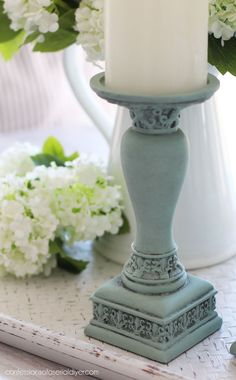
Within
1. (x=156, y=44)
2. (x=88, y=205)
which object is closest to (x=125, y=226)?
(x=88, y=205)

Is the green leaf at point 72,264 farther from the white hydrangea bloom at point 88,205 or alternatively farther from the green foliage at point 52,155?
the green foliage at point 52,155

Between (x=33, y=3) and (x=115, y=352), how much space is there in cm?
Answer: 35

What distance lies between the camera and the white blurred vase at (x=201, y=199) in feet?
3.34

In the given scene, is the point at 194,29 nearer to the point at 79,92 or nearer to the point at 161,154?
the point at 161,154

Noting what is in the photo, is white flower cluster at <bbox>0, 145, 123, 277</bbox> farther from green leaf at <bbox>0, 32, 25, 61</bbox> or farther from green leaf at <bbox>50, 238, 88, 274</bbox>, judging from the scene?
green leaf at <bbox>0, 32, 25, 61</bbox>

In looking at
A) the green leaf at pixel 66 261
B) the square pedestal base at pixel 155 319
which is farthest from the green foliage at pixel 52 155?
the square pedestal base at pixel 155 319

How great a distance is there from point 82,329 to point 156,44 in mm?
295

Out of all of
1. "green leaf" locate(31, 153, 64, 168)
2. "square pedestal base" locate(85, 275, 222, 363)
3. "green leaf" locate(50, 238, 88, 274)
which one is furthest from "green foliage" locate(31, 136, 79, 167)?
"square pedestal base" locate(85, 275, 222, 363)

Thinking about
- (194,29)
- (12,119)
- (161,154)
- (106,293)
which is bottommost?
(12,119)

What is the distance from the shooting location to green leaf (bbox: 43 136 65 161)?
3.71ft

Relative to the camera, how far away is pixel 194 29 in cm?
77

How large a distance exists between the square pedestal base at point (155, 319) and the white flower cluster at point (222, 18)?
0.23 m

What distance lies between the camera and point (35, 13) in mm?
938

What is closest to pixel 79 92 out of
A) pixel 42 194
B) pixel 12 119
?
pixel 42 194
